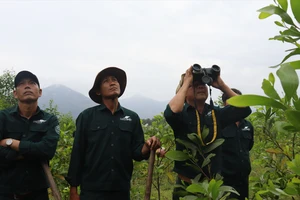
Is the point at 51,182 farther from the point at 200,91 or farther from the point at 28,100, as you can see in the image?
the point at 200,91

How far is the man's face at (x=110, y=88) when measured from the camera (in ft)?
8.35

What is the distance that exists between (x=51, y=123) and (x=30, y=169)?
40cm

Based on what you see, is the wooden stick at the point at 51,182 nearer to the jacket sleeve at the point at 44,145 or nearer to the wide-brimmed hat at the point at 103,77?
the jacket sleeve at the point at 44,145

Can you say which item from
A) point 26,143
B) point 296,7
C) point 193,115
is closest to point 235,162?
point 193,115

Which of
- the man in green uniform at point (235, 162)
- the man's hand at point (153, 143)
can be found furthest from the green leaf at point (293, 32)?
the man in green uniform at point (235, 162)

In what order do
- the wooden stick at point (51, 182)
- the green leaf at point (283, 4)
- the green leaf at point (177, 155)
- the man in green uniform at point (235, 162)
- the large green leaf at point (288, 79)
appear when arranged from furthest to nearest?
the man in green uniform at point (235, 162)
the wooden stick at point (51, 182)
the green leaf at point (177, 155)
the green leaf at point (283, 4)
the large green leaf at point (288, 79)

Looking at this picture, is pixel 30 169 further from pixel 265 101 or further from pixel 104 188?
pixel 265 101

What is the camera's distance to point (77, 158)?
8.03 feet

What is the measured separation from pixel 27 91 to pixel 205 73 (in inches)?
54.9

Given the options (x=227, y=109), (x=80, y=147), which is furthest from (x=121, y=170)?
(x=227, y=109)

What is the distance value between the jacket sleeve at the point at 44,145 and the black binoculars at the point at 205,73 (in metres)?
1.20

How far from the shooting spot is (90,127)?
2.52 meters

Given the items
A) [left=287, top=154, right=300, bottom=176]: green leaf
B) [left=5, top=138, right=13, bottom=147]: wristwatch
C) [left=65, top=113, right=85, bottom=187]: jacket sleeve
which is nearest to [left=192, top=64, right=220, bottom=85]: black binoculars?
[left=65, top=113, right=85, bottom=187]: jacket sleeve

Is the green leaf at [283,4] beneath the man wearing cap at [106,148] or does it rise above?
above
